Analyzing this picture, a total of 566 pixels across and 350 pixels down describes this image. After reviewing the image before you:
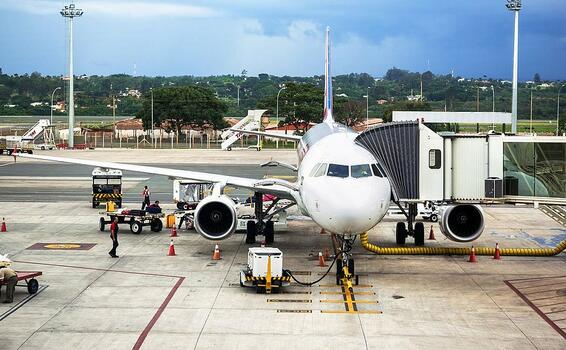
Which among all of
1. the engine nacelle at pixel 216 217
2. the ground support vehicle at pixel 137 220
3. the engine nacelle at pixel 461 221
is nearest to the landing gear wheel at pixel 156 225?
the ground support vehicle at pixel 137 220

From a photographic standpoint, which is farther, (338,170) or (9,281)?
(338,170)

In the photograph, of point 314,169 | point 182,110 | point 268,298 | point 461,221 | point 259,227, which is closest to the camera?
point 268,298

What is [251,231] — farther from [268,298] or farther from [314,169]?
[268,298]

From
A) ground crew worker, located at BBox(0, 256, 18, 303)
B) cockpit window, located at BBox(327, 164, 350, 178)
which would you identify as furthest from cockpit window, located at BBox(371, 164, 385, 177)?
ground crew worker, located at BBox(0, 256, 18, 303)

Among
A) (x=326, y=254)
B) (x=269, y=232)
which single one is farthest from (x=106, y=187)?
(x=326, y=254)

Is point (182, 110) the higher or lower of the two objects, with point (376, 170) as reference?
higher

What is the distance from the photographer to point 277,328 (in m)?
20.7

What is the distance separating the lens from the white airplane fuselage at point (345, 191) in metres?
24.2

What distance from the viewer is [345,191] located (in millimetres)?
24500

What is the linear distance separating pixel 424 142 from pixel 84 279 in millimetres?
11328

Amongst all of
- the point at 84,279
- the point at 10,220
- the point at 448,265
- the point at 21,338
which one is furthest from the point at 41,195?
the point at 21,338

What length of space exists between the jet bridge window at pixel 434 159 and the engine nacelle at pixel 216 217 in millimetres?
6577

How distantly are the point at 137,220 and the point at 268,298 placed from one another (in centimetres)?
1308

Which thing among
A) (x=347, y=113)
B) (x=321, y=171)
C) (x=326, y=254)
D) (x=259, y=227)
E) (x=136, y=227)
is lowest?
(x=326, y=254)
